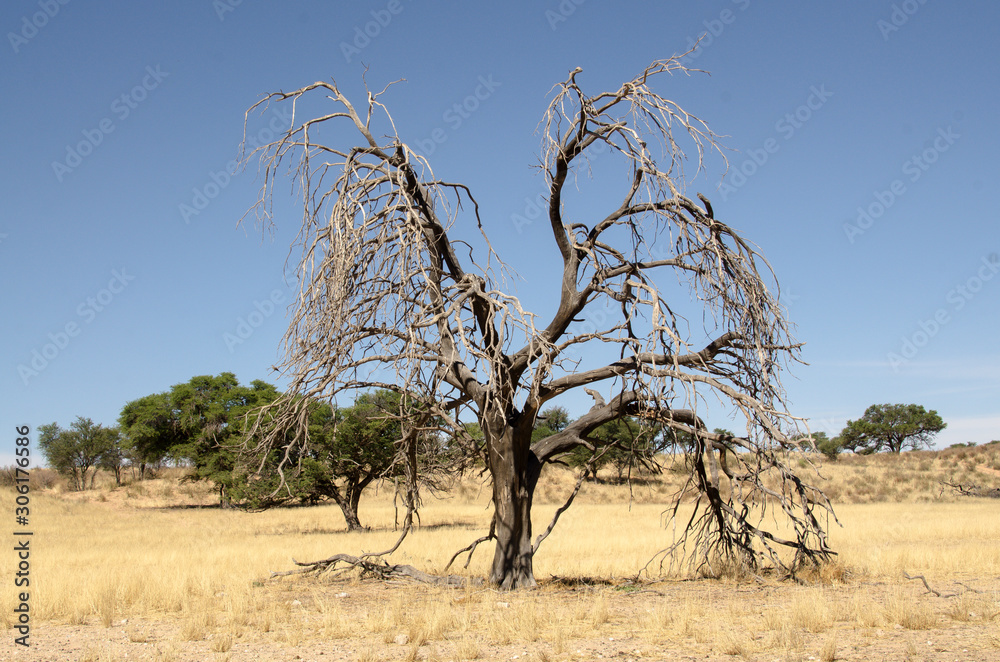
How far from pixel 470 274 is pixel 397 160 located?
5.63ft

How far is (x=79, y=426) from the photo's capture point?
54656mm

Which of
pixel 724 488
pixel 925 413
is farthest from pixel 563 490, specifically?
pixel 925 413

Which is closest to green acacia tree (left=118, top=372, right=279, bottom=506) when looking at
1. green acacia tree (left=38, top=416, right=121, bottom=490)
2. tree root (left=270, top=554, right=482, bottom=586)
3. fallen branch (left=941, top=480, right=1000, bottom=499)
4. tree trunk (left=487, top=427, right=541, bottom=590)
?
→ green acacia tree (left=38, top=416, right=121, bottom=490)

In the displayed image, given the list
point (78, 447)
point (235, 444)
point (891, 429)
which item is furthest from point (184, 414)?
point (891, 429)

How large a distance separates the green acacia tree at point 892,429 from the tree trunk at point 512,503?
241 ft

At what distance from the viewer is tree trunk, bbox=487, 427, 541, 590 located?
10.1m

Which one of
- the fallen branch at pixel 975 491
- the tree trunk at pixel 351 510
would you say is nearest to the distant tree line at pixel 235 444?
the tree trunk at pixel 351 510

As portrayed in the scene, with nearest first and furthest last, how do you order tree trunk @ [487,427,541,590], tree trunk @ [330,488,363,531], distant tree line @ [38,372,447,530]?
tree trunk @ [487,427,541,590] → distant tree line @ [38,372,447,530] → tree trunk @ [330,488,363,531]

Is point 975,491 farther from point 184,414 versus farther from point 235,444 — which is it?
point 184,414

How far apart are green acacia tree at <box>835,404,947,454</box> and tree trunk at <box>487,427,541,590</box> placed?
241 feet

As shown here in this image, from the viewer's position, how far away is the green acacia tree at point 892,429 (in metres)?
76.8

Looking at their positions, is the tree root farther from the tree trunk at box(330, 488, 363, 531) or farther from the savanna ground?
the tree trunk at box(330, 488, 363, 531)

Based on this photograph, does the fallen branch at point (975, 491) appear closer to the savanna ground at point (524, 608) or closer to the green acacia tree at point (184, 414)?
the savanna ground at point (524, 608)

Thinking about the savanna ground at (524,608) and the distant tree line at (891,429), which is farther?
the distant tree line at (891,429)
